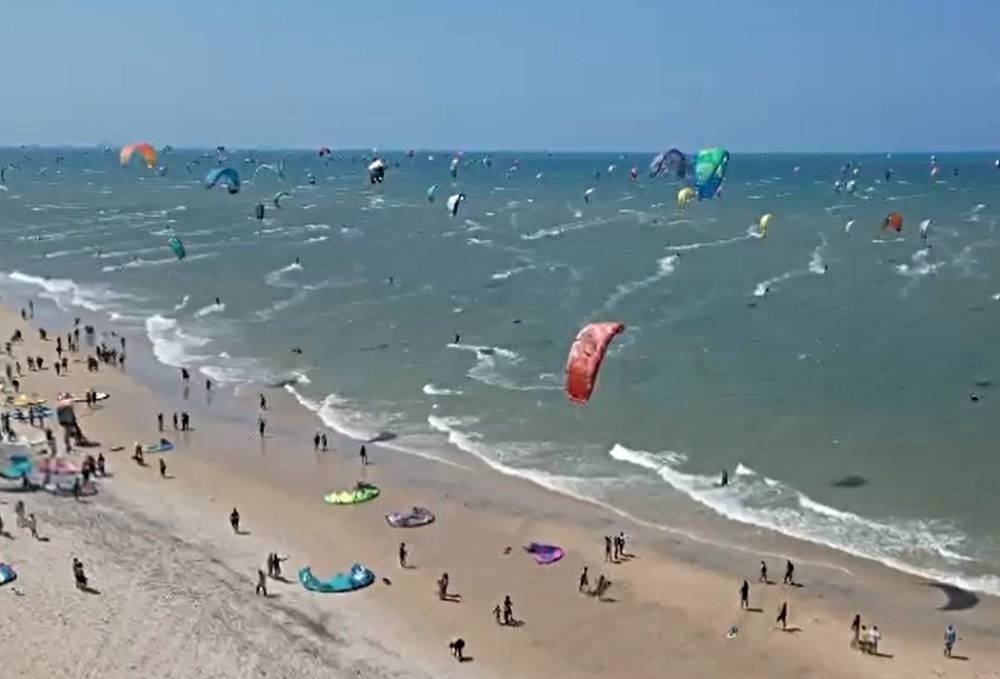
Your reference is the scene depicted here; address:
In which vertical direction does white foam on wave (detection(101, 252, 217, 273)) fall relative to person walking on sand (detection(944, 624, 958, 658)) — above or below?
below

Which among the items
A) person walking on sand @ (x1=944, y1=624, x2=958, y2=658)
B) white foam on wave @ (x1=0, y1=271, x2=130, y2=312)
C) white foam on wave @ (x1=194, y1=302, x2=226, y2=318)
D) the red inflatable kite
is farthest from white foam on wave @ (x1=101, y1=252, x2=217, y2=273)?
person walking on sand @ (x1=944, y1=624, x2=958, y2=658)

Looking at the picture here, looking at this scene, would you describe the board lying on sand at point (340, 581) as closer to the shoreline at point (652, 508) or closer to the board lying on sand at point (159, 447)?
the shoreline at point (652, 508)

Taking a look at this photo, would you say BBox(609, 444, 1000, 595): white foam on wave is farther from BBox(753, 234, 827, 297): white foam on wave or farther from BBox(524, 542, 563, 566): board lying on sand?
BBox(753, 234, 827, 297): white foam on wave

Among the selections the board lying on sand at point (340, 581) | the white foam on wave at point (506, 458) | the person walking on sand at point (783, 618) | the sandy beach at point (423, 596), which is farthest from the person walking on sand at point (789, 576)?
the board lying on sand at point (340, 581)

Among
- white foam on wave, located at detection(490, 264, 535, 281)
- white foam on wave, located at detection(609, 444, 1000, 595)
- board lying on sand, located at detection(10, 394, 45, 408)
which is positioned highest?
white foam on wave, located at detection(490, 264, 535, 281)

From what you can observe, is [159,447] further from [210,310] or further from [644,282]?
[644,282]

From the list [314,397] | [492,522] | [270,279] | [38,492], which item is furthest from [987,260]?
[38,492]
